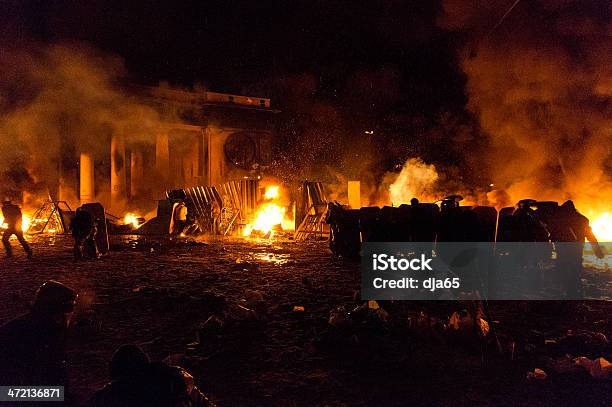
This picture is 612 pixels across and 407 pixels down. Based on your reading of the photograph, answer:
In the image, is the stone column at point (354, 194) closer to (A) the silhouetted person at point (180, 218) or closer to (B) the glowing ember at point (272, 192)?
(B) the glowing ember at point (272, 192)

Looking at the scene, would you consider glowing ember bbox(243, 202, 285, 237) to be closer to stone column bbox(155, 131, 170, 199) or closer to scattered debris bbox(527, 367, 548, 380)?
stone column bbox(155, 131, 170, 199)

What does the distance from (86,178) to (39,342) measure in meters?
17.9

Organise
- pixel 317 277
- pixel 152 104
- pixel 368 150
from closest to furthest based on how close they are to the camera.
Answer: pixel 317 277 → pixel 152 104 → pixel 368 150

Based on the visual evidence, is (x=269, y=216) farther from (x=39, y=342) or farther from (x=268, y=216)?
(x=39, y=342)

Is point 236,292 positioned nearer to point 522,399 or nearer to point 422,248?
point 422,248

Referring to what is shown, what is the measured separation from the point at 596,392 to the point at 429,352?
1488 millimetres

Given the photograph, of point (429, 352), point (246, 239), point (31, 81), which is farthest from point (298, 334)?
point (31, 81)

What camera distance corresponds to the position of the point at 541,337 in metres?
4.55

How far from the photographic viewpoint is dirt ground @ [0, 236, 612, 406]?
11.2ft

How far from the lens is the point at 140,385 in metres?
2.16

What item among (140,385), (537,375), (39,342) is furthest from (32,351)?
(537,375)

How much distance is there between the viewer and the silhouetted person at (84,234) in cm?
982

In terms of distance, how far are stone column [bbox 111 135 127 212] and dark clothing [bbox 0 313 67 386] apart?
1747 cm

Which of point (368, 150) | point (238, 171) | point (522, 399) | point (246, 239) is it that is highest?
point (368, 150)
